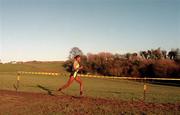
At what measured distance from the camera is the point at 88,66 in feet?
238

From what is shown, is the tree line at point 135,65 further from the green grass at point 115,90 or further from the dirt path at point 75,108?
the dirt path at point 75,108

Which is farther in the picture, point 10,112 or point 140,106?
point 140,106

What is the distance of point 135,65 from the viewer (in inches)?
2333

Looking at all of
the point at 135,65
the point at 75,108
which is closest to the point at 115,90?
Result: the point at 75,108

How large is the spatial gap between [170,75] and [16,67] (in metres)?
45.9

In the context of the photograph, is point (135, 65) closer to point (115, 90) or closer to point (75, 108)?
point (115, 90)

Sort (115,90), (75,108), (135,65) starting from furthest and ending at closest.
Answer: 1. (135,65)
2. (115,90)
3. (75,108)

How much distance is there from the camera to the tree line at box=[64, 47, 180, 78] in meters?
50.7

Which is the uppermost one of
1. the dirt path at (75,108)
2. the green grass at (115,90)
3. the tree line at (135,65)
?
the tree line at (135,65)

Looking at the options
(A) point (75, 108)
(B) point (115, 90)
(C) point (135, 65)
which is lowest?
(A) point (75, 108)

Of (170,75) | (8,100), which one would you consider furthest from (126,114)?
(170,75)

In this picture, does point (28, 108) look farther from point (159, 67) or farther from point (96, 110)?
point (159, 67)

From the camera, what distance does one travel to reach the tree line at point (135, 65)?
5072 cm

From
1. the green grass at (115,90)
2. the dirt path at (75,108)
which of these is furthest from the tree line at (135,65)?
the dirt path at (75,108)
